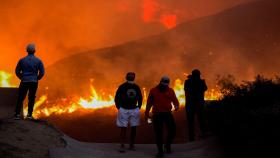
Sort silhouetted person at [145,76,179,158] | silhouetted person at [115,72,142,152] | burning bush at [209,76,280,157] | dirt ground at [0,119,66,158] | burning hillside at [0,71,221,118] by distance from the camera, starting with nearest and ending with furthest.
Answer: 1. burning bush at [209,76,280,157]
2. dirt ground at [0,119,66,158]
3. silhouetted person at [145,76,179,158]
4. silhouetted person at [115,72,142,152]
5. burning hillside at [0,71,221,118]

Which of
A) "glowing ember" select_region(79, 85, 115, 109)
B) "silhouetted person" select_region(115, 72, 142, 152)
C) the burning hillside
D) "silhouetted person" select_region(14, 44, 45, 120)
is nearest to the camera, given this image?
"silhouetted person" select_region(115, 72, 142, 152)

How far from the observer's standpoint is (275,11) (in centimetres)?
4928

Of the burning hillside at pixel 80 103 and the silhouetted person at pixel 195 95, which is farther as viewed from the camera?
the burning hillside at pixel 80 103

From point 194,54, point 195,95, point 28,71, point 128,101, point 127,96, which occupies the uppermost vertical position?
point 194,54

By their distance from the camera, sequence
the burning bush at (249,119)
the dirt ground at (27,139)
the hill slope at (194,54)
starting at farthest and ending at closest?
the hill slope at (194,54), the dirt ground at (27,139), the burning bush at (249,119)

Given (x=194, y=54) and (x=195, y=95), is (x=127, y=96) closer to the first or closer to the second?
(x=195, y=95)

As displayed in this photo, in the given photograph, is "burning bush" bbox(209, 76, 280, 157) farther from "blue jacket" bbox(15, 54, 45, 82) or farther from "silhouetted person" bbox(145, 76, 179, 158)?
"blue jacket" bbox(15, 54, 45, 82)

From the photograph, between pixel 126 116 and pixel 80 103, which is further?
pixel 80 103

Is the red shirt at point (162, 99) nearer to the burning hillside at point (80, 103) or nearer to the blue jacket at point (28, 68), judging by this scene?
the blue jacket at point (28, 68)

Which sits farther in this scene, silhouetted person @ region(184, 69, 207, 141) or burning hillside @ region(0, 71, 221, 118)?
burning hillside @ region(0, 71, 221, 118)

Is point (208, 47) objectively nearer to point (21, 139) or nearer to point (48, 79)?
point (48, 79)

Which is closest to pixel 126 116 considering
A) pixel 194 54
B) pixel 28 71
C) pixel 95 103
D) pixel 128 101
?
pixel 128 101

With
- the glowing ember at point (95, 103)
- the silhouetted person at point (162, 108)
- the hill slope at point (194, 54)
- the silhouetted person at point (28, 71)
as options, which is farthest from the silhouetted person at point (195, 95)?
the hill slope at point (194, 54)

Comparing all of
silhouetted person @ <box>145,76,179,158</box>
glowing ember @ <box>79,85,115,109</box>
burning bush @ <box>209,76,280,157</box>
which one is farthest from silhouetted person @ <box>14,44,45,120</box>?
glowing ember @ <box>79,85,115,109</box>
